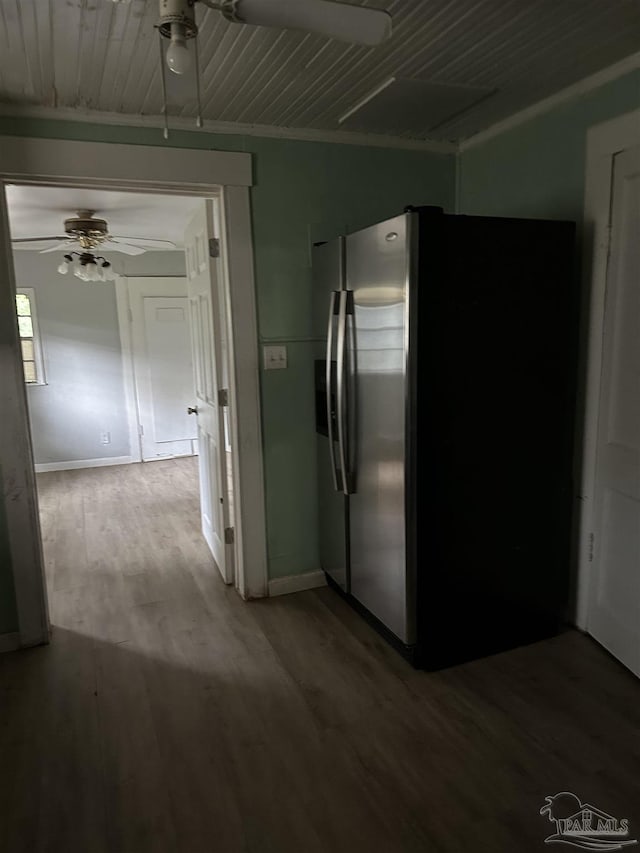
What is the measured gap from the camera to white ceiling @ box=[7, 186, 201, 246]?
11.6 ft

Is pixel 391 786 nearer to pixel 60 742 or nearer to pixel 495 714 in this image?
pixel 495 714

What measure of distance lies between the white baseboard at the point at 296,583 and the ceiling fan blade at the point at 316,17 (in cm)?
241

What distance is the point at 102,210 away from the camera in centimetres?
405

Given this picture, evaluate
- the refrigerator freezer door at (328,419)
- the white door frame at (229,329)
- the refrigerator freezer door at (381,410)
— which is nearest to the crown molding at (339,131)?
the white door frame at (229,329)

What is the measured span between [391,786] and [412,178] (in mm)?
2691

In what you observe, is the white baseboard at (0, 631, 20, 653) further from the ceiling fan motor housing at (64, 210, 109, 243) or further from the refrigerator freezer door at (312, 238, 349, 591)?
the ceiling fan motor housing at (64, 210, 109, 243)

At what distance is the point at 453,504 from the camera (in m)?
→ 2.23

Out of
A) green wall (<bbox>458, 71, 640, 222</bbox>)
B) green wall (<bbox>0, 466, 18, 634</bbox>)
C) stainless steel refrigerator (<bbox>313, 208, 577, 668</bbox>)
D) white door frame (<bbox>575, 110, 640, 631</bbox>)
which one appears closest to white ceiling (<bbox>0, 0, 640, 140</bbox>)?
green wall (<bbox>458, 71, 640, 222</bbox>)

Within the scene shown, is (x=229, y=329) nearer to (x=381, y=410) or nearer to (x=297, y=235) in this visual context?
(x=297, y=235)

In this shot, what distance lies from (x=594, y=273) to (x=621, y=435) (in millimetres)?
659

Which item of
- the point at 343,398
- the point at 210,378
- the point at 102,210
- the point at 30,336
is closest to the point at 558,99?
the point at 343,398

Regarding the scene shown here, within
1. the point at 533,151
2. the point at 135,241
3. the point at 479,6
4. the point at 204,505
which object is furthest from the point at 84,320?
the point at 479,6

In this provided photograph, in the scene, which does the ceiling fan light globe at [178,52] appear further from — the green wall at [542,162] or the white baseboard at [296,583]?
the white baseboard at [296,583]

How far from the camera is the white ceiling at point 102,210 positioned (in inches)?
140
